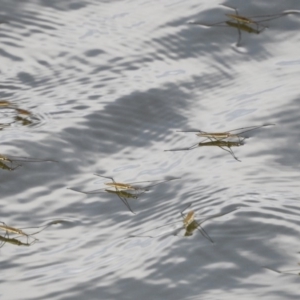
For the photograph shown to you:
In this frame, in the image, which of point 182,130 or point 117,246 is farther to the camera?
point 182,130

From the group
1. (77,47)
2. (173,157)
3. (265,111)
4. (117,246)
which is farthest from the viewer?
(77,47)

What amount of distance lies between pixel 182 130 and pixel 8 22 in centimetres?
130

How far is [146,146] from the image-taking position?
3.65 m

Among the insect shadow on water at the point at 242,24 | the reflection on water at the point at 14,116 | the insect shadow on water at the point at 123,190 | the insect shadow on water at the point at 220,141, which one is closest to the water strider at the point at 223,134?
the insect shadow on water at the point at 220,141

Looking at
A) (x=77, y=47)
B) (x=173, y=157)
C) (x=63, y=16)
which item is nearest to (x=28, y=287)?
(x=173, y=157)

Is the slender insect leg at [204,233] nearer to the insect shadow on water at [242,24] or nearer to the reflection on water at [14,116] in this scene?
the reflection on water at [14,116]

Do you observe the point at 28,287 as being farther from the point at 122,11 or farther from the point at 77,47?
the point at 122,11

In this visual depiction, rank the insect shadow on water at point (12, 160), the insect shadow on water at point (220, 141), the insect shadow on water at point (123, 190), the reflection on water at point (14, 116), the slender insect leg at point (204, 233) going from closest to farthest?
1. the slender insect leg at point (204, 233)
2. the insect shadow on water at point (123, 190)
3. the insect shadow on water at point (12, 160)
4. the insect shadow on water at point (220, 141)
5. the reflection on water at point (14, 116)

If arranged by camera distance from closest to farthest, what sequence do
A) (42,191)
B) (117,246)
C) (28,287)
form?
1. (28,287)
2. (117,246)
3. (42,191)

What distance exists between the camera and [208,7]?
15.2ft

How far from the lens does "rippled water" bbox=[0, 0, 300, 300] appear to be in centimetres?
275

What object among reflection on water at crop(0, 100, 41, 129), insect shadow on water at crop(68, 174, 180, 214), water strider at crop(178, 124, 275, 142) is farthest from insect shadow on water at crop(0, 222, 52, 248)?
water strider at crop(178, 124, 275, 142)

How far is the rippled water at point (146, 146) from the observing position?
275 centimetres

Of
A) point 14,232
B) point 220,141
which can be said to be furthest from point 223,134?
point 14,232
